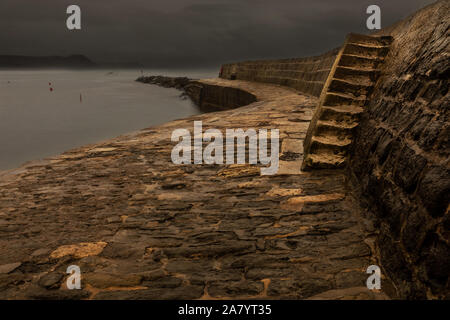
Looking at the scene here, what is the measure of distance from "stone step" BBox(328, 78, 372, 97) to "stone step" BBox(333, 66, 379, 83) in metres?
0.07

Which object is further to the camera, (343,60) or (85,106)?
(85,106)

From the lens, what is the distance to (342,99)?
3.84 metres

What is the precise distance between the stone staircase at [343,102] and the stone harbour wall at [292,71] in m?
4.69

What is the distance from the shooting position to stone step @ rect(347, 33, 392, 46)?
4102 millimetres

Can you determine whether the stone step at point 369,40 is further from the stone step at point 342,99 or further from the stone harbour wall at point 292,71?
the stone harbour wall at point 292,71

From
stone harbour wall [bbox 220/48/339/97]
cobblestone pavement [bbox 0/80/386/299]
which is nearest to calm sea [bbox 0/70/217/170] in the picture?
stone harbour wall [bbox 220/48/339/97]

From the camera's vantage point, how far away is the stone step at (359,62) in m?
3.98

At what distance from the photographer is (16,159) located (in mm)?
12047

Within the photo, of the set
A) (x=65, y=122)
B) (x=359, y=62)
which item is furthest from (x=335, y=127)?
(x=65, y=122)

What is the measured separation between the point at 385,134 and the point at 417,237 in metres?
1.10

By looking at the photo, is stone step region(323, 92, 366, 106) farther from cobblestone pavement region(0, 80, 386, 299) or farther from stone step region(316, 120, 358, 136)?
cobblestone pavement region(0, 80, 386, 299)

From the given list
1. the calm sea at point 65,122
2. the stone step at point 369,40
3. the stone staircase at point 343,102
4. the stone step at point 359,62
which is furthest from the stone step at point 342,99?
the calm sea at point 65,122
